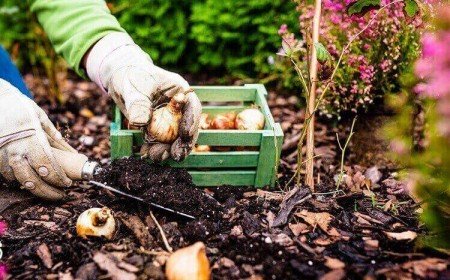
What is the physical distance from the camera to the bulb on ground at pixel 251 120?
2.39m

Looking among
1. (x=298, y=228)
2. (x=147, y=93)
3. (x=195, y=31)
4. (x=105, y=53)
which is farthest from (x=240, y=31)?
(x=298, y=228)

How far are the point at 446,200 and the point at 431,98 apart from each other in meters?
0.54

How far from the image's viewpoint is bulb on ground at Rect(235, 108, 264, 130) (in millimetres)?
2393

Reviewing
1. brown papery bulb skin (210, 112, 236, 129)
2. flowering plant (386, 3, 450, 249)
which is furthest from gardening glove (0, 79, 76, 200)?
flowering plant (386, 3, 450, 249)

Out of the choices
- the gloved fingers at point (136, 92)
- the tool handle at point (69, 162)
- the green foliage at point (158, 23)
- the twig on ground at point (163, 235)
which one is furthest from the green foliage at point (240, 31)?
the twig on ground at point (163, 235)

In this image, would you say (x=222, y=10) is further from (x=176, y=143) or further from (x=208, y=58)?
(x=176, y=143)

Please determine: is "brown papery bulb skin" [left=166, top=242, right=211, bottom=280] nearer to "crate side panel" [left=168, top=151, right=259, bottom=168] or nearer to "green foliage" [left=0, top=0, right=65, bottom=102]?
"crate side panel" [left=168, top=151, right=259, bottom=168]

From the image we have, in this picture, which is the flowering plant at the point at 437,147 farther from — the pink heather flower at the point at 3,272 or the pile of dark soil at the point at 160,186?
the pink heather flower at the point at 3,272

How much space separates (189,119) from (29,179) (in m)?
0.70

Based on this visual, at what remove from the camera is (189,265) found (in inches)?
65.7

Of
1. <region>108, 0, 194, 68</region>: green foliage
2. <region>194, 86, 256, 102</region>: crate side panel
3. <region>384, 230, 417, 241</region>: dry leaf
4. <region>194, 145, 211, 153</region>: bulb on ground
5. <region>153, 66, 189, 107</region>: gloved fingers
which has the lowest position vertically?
<region>384, 230, 417, 241</region>: dry leaf

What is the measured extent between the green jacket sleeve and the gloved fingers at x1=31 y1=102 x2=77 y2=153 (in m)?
0.47

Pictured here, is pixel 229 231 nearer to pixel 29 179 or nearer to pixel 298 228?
pixel 298 228

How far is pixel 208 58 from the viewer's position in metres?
3.78
